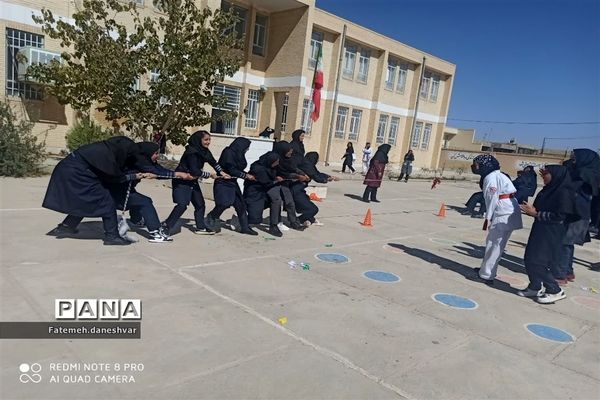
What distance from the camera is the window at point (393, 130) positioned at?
111 feet

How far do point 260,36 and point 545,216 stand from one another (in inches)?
888

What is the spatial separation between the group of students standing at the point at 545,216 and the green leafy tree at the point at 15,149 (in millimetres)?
10407

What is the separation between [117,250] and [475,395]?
4.56 metres

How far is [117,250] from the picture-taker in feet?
19.8

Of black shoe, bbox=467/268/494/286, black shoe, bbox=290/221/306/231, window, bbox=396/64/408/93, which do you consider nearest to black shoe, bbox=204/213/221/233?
black shoe, bbox=290/221/306/231

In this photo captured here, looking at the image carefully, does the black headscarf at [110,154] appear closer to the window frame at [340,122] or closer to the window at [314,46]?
the window at [314,46]

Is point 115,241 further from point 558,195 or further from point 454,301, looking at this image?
point 558,195

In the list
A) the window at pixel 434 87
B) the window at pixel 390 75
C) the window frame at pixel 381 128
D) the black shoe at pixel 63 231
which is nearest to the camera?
the black shoe at pixel 63 231

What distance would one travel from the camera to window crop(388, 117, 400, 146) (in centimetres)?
3397

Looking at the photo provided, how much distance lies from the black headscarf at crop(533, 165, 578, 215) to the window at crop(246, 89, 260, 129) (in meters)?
21.1

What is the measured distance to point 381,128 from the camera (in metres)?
32.9

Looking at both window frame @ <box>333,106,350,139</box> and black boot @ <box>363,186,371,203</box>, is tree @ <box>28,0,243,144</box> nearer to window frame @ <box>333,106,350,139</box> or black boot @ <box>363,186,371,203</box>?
black boot @ <box>363,186,371,203</box>

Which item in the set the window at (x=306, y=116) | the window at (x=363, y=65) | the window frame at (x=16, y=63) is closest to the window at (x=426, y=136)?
the window at (x=363, y=65)

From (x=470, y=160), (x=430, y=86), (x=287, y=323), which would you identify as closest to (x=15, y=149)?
(x=287, y=323)
